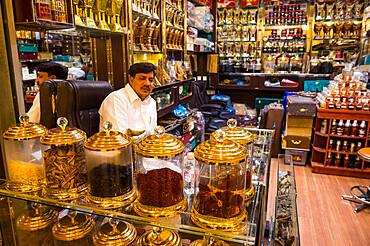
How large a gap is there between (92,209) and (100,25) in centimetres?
220

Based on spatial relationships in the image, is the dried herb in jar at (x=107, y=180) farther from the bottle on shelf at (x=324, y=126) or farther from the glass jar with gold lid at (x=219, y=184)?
the bottle on shelf at (x=324, y=126)

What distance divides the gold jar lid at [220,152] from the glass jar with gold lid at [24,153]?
75 cm

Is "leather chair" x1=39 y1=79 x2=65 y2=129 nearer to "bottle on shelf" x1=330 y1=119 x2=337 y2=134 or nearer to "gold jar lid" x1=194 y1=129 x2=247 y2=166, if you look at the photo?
"gold jar lid" x1=194 y1=129 x2=247 y2=166

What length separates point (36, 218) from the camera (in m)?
1.32

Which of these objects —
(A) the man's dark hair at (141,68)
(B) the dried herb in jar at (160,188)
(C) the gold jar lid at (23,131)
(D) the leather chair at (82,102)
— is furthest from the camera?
(A) the man's dark hair at (141,68)

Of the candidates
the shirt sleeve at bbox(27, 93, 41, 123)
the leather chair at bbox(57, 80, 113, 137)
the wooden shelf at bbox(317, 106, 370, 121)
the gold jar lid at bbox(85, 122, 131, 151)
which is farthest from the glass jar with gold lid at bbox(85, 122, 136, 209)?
the wooden shelf at bbox(317, 106, 370, 121)

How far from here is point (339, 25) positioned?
6773mm

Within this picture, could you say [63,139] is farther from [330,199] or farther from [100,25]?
[330,199]

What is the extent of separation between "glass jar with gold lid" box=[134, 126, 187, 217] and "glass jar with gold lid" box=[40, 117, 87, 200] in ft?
0.97

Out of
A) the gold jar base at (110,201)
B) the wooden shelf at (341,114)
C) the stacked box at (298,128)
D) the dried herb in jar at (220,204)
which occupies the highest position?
the dried herb in jar at (220,204)

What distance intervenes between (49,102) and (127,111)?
80 centimetres

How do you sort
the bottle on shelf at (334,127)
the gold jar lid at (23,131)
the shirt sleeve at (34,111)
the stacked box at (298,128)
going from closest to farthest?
the gold jar lid at (23,131), the shirt sleeve at (34,111), the bottle on shelf at (334,127), the stacked box at (298,128)

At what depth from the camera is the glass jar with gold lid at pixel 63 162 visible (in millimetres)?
1076

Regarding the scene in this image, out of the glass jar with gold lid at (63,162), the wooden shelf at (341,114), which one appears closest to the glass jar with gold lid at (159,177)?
the glass jar with gold lid at (63,162)
